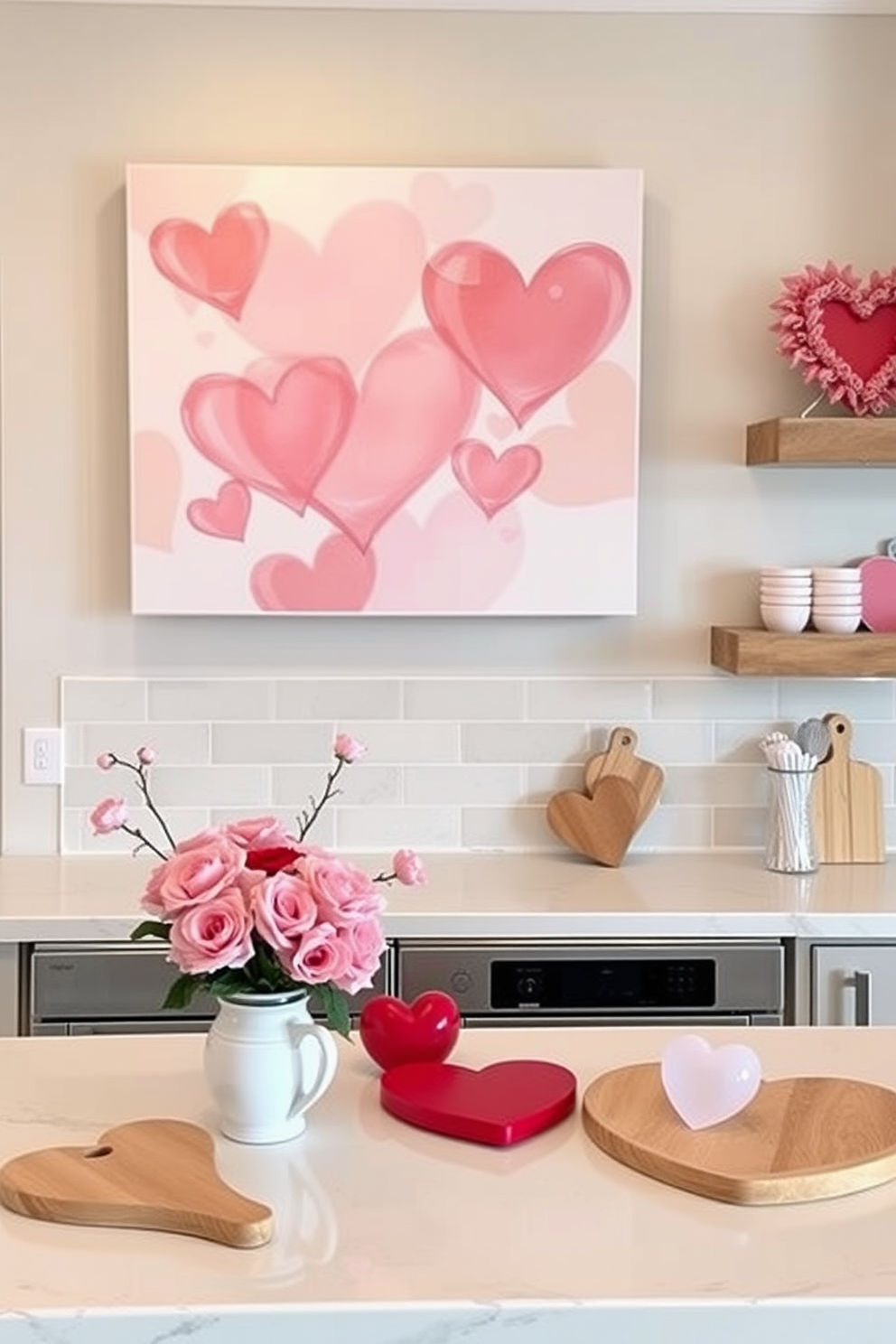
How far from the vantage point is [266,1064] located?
1684mm

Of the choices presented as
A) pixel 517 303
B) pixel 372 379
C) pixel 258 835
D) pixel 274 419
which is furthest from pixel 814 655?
pixel 258 835

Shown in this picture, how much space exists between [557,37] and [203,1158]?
246cm

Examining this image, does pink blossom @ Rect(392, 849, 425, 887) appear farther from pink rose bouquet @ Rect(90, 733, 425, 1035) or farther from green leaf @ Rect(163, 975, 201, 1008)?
green leaf @ Rect(163, 975, 201, 1008)

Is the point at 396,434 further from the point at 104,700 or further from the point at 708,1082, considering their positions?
the point at 708,1082

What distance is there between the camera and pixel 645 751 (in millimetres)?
3424

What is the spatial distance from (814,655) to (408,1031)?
158cm

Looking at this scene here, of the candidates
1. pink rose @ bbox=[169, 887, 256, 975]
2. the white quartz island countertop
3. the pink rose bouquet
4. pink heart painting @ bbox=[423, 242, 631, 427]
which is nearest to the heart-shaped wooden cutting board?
pink heart painting @ bbox=[423, 242, 631, 427]

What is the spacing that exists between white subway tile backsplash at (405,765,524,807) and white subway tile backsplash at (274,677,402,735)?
135 mm

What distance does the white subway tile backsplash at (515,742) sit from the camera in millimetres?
3406

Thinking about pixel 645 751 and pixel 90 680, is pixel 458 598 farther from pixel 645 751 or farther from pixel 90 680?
pixel 90 680

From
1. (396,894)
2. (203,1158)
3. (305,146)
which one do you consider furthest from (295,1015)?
(305,146)

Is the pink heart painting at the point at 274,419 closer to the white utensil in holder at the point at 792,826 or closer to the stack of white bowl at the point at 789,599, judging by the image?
the stack of white bowl at the point at 789,599

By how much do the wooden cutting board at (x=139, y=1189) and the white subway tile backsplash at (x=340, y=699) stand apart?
173cm

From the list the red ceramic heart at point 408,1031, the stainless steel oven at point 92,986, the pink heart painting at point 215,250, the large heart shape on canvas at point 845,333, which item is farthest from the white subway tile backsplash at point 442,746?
the red ceramic heart at point 408,1031
